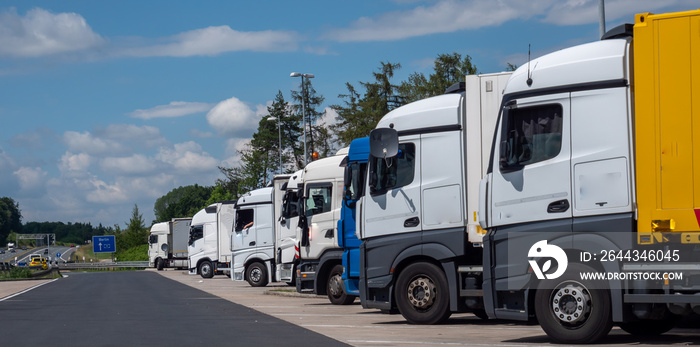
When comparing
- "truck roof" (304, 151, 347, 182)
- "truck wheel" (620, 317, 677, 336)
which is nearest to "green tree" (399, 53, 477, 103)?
"truck roof" (304, 151, 347, 182)

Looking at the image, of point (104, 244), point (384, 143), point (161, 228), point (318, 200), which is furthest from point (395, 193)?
point (104, 244)

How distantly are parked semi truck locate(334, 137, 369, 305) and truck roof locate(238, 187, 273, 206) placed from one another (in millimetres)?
13063

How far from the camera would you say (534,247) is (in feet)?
35.9

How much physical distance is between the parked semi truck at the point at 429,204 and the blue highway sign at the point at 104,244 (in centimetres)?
8387

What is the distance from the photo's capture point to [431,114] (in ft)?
46.1

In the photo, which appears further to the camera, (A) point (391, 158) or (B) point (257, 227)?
(B) point (257, 227)

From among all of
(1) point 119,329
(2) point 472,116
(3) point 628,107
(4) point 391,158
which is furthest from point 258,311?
(3) point 628,107

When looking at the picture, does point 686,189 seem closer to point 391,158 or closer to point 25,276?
point 391,158

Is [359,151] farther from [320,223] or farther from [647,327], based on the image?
[647,327]

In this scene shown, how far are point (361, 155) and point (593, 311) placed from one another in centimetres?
647

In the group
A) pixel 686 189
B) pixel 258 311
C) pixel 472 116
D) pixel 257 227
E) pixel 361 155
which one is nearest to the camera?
pixel 686 189

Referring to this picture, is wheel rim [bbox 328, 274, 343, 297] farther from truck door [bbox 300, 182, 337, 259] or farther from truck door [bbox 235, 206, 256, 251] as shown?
truck door [bbox 235, 206, 256, 251]

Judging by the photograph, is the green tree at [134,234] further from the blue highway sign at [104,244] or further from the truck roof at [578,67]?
the truck roof at [578,67]

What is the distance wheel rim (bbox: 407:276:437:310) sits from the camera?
13688 millimetres
